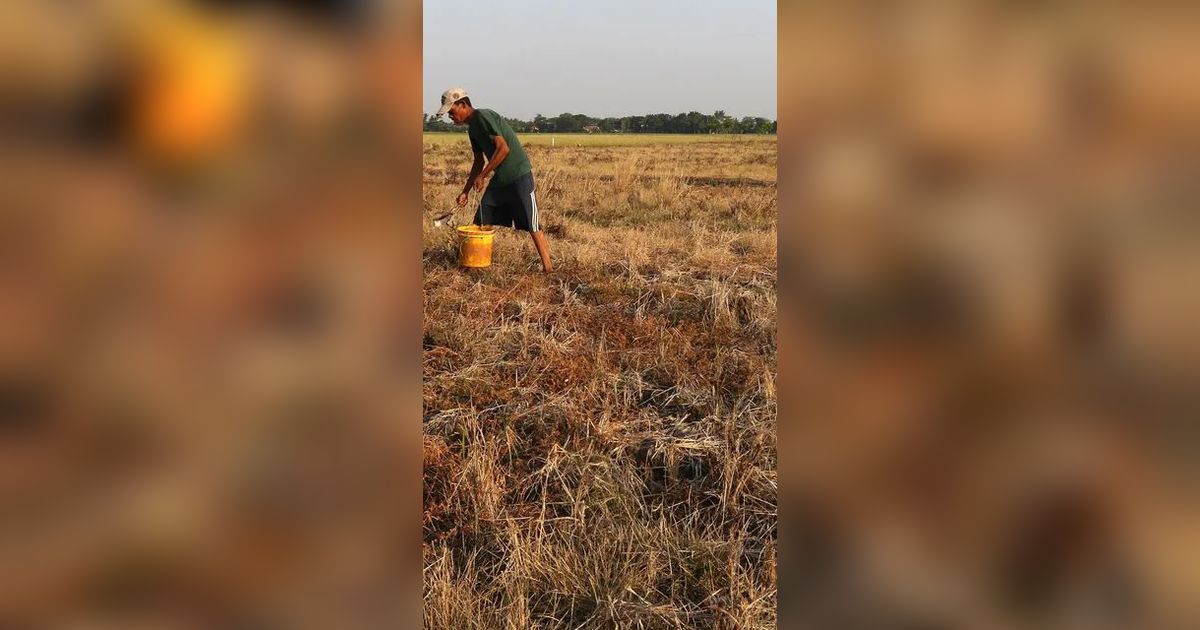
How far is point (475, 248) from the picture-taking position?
624 centimetres

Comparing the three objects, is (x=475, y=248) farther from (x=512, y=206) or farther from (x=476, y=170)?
(x=476, y=170)

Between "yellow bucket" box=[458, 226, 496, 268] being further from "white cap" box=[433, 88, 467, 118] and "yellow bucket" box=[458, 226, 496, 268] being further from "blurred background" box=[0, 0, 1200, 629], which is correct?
"blurred background" box=[0, 0, 1200, 629]

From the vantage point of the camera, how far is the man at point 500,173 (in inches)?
249

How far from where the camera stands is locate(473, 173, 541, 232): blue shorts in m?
6.53

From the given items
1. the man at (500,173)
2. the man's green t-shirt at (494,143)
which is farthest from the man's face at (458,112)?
the man's green t-shirt at (494,143)
